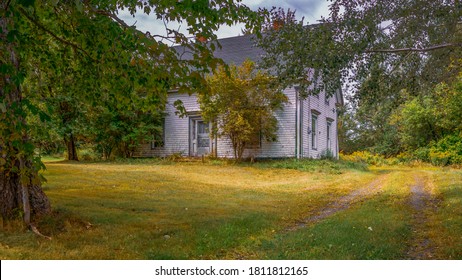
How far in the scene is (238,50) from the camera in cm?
1265

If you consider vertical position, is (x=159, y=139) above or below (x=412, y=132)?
below

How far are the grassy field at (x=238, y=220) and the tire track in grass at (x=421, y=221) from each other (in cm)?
2

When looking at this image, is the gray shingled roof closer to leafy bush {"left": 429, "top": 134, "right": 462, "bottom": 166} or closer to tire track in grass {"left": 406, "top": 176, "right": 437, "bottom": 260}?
tire track in grass {"left": 406, "top": 176, "right": 437, "bottom": 260}

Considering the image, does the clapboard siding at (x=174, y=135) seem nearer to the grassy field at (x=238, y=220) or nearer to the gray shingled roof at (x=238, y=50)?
the gray shingled roof at (x=238, y=50)

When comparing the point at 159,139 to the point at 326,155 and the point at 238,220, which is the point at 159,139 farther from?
the point at 238,220

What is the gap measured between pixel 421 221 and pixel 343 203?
7.39ft

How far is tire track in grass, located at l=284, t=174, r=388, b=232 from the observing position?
6373mm

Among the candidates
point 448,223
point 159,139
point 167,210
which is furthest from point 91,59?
point 159,139

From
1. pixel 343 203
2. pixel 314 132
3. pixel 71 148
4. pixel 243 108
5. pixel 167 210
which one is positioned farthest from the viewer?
pixel 314 132

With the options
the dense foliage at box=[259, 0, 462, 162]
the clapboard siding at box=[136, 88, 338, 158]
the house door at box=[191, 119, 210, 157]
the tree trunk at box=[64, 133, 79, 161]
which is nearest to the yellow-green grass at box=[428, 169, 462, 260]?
the dense foliage at box=[259, 0, 462, 162]

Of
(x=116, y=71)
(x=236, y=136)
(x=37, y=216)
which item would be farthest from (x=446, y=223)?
(x=236, y=136)

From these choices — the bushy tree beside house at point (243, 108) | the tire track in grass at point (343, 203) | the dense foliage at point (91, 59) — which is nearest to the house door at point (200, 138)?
the bushy tree beside house at point (243, 108)

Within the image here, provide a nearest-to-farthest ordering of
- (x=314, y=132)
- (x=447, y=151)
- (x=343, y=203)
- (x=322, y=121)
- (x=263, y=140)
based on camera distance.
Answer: (x=343, y=203)
(x=263, y=140)
(x=314, y=132)
(x=322, y=121)
(x=447, y=151)

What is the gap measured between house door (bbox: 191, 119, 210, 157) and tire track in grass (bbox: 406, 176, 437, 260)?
27.8ft
